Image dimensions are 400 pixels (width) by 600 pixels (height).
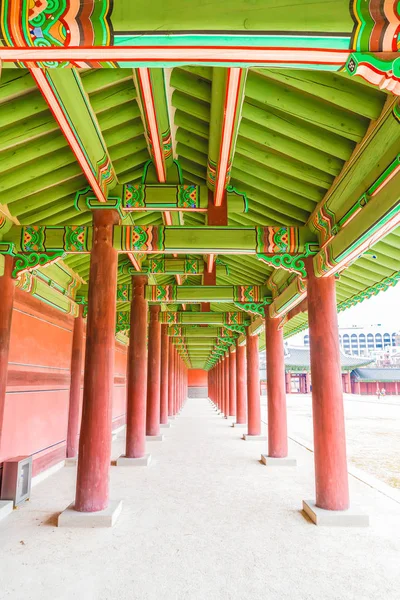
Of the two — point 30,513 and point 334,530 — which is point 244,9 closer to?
point 334,530

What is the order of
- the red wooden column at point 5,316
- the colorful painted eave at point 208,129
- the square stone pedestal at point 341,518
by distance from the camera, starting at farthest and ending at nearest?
1. the red wooden column at point 5,316
2. the square stone pedestal at point 341,518
3. the colorful painted eave at point 208,129

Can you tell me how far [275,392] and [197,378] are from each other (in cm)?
3906

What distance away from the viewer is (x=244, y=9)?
6.34ft

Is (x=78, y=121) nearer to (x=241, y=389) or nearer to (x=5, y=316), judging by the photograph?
(x=5, y=316)

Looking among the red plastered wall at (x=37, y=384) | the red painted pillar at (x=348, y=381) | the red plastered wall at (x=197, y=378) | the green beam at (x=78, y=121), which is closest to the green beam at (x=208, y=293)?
the red plastered wall at (x=37, y=384)

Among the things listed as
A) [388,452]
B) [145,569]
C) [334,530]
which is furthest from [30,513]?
[388,452]

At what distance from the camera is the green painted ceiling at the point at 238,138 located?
3992 mm

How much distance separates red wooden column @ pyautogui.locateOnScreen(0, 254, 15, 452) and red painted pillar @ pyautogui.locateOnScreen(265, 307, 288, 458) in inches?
229

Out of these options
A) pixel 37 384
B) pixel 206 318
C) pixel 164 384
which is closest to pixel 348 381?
pixel 164 384

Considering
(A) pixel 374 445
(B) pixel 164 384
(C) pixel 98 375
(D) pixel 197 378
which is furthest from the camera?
(D) pixel 197 378

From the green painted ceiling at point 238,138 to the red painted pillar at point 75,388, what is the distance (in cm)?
427

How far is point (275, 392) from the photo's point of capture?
9.38 metres

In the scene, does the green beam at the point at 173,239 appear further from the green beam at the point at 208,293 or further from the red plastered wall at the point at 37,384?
the green beam at the point at 208,293

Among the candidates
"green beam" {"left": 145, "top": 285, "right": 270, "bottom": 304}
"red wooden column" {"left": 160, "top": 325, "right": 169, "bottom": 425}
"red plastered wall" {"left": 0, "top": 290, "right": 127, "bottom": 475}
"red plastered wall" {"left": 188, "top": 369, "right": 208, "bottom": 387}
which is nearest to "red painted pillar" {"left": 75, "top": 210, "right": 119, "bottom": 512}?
"red plastered wall" {"left": 0, "top": 290, "right": 127, "bottom": 475}
